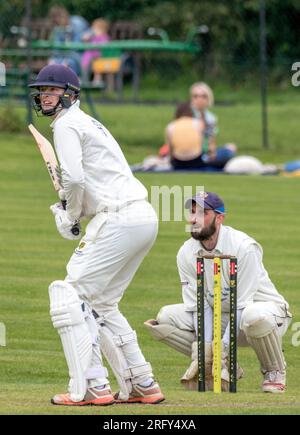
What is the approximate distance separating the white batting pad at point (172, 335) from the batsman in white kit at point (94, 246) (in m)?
1.09

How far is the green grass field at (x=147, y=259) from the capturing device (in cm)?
875

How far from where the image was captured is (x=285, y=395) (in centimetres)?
913

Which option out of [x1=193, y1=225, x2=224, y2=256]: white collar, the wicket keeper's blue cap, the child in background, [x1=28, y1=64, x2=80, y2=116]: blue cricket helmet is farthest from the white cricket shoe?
the child in background

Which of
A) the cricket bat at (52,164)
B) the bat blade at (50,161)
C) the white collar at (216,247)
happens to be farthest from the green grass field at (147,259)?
the bat blade at (50,161)

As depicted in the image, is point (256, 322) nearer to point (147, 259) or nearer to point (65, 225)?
point (65, 225)

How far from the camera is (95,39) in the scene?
89.9 ft

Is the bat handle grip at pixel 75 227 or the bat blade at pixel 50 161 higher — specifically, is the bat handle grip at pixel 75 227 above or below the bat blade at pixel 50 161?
below

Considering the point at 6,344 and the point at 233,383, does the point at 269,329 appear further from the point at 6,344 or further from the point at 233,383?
the point at 6,344

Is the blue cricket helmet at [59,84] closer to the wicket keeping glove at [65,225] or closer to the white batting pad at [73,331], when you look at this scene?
the wicket keeping glove at [65,225]

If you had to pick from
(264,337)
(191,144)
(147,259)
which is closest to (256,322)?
(264,337)

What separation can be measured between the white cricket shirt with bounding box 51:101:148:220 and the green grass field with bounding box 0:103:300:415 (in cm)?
125

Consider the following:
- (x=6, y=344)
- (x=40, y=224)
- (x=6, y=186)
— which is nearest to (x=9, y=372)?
(x=6, y=344)

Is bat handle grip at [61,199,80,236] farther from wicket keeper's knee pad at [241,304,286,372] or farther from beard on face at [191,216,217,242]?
wicket keeper's knee pad at [241,304,286,372]

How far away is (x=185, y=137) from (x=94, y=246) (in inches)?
507
